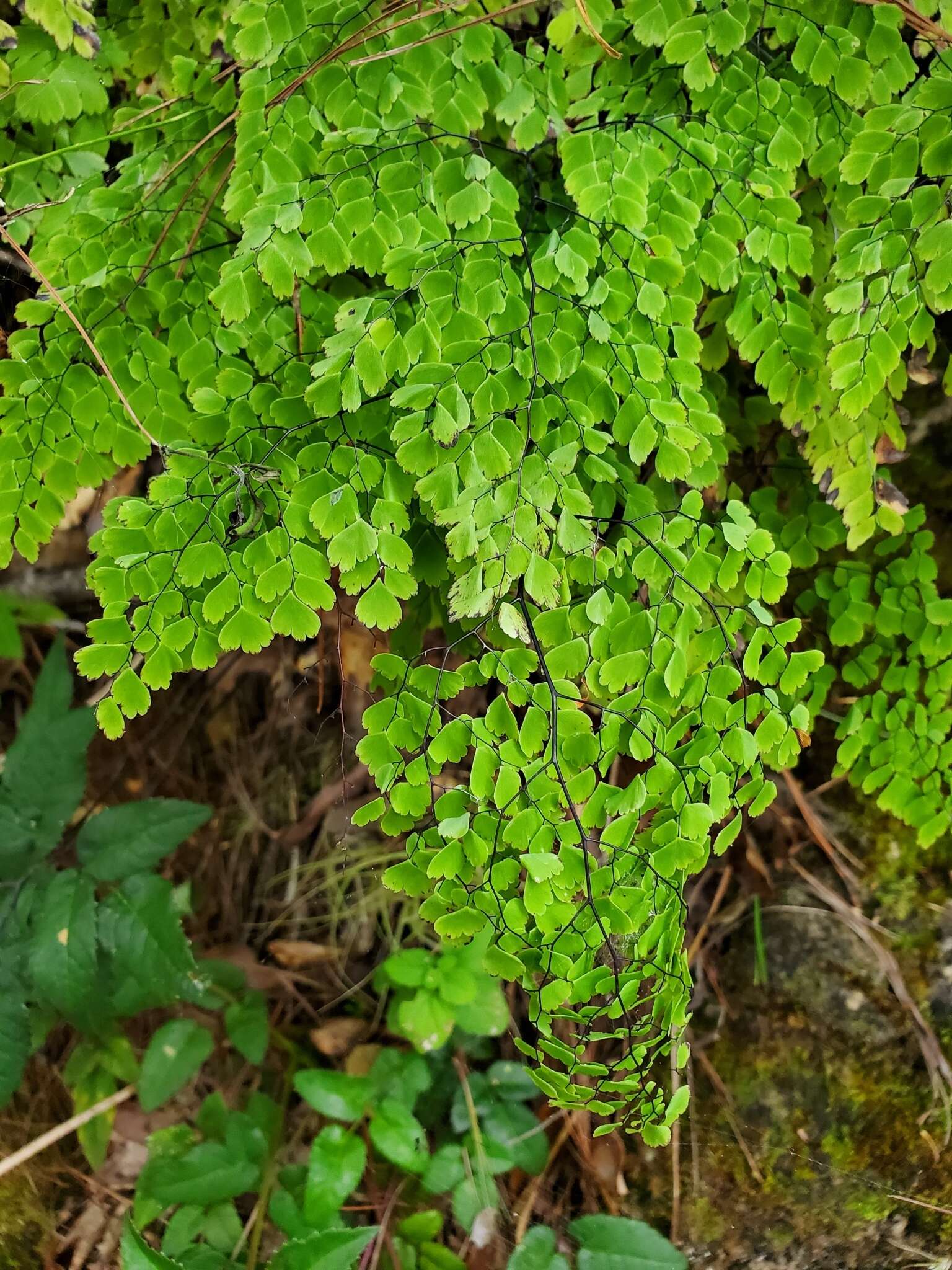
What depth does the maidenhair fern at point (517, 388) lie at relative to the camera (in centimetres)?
98

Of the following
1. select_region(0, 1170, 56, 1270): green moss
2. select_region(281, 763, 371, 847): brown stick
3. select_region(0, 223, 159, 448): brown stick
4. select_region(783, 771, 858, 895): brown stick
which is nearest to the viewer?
select_region(0, 223, 159, 448): brown stick

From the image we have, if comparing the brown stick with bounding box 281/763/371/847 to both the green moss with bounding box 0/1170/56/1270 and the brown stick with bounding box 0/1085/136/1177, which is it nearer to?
the brown stick with bounding box 0/1085/136/1177

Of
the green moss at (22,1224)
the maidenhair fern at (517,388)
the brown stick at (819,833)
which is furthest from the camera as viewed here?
the brown stick at (819,833)

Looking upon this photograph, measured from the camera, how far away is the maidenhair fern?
0.98 m

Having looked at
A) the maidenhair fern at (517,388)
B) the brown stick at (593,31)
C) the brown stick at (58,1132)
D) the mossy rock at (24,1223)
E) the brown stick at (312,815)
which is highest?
the brown stick at (593,31)

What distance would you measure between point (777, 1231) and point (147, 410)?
1798 mm

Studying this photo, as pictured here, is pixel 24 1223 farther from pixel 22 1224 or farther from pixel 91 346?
pixel 91 346

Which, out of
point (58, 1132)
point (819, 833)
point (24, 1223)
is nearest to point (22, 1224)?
point (24, 1223)

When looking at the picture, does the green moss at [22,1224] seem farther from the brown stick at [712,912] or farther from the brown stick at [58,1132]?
the brown stick at [712,912]

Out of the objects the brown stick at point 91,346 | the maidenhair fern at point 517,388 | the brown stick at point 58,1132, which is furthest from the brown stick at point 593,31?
the brown stick at point 58,1132

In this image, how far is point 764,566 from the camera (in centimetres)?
111

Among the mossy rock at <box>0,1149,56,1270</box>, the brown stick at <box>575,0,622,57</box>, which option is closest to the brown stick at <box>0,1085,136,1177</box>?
the mossy rock at <box>0,1149,56,1270</box>

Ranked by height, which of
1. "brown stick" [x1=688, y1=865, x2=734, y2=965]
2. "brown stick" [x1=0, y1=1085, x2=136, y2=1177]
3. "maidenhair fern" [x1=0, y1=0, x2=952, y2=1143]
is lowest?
"brown stick" [x1=688, y1=865, x2=734, y2=965]

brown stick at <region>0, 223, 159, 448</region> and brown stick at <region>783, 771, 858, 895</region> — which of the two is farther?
brown stick at <region>783, 771, 858, 895</region>
